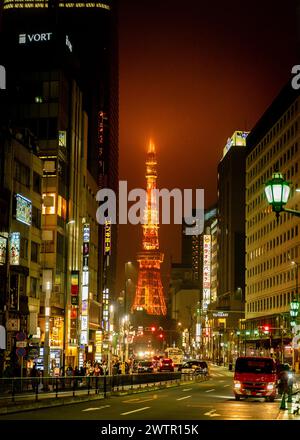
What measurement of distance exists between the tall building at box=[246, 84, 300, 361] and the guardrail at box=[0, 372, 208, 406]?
42.8 meters

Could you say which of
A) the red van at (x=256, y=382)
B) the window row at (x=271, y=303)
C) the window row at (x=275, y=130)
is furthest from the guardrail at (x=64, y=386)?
the window row at (x=275, y=130)

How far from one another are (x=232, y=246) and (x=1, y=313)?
125521mm

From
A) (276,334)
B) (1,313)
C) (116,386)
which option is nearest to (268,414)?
(116,386)

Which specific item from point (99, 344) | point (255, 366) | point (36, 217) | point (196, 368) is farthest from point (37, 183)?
point (255, 366)

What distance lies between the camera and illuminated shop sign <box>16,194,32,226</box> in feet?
205

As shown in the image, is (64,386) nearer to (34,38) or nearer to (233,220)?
(34,38)

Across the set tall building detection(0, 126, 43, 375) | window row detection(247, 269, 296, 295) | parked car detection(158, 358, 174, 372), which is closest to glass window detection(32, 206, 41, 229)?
tall building detection(0, 126, 43, 375)

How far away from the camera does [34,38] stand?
93.1 meters

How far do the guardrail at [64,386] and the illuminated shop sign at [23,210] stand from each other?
1629 centimetres

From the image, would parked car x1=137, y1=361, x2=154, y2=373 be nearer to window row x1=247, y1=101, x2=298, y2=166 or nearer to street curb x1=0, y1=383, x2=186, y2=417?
street curb x1=0, y1=383, x2=186, y2=417

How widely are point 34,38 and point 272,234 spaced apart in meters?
53.3

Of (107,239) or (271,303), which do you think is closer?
(107,239)

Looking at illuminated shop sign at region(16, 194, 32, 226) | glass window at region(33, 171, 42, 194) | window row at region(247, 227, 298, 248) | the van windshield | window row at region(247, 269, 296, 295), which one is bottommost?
the van windshield
